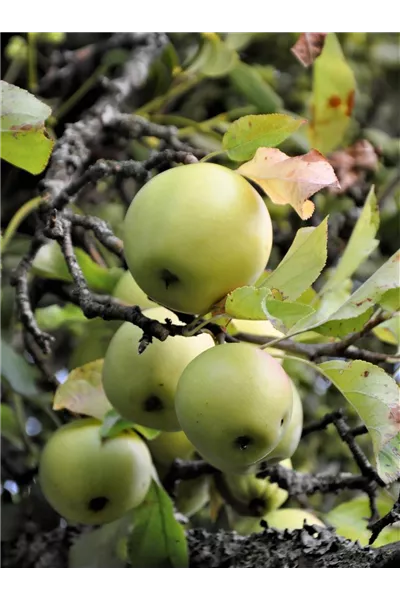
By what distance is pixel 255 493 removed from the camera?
0.89 metres

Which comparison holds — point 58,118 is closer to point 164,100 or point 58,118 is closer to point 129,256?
point 164,100

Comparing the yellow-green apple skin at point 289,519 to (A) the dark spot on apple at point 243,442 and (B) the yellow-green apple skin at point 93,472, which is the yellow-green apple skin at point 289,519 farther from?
(A) the dark spot on apple at point 243,442

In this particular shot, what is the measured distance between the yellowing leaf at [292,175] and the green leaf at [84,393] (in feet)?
0.90

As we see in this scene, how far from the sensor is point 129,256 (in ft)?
1.81

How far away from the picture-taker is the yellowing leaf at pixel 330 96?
1016mm

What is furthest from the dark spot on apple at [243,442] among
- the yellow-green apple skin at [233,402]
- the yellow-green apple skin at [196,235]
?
the yellow-green apple skin at [196,235]

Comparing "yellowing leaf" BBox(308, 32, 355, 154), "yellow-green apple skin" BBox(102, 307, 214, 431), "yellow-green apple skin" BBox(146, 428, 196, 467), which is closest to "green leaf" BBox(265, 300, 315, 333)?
"yellow-green apple skin" BBox(102, 307, 214, 431)

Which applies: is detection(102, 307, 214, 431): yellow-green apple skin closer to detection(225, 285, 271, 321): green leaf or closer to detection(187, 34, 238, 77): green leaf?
detection(225, 285, 271, 321): green leaf

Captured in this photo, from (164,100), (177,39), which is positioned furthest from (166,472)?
(177,39)

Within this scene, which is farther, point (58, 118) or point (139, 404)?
point (58, 118)

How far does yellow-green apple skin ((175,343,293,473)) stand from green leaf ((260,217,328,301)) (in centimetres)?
6

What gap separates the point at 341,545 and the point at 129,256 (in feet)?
0.95
